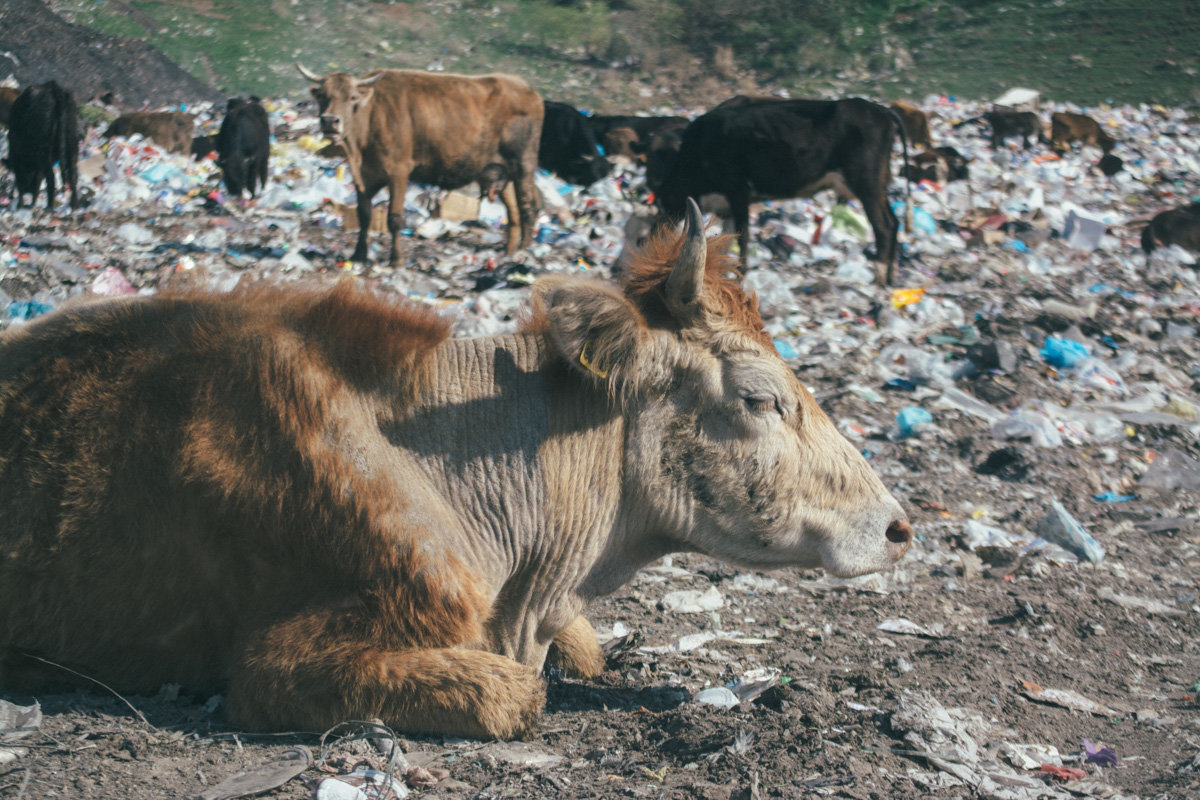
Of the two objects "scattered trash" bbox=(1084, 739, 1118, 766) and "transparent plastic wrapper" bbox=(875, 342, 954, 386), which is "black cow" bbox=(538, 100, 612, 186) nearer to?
"transparent plastic wrapper" bbox=(875, 342, 954, 386)

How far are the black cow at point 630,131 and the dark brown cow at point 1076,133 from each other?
5469 millimetres

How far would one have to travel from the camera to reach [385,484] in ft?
8.26

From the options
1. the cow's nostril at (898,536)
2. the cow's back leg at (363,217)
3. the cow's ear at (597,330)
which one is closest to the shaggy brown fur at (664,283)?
the cow's ear at (597,330)

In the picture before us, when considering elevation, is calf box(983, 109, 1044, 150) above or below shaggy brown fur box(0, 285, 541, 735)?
below

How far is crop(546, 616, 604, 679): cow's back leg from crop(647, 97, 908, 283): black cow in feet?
23.0

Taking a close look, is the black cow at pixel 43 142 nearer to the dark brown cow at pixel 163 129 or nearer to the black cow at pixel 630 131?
the dark brown cow at pixel 163 129

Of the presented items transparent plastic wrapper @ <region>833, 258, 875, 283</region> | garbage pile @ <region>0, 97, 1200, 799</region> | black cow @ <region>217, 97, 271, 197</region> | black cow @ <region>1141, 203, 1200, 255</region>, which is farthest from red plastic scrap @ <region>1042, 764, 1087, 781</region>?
black cow @ <region>217, 97, 271, 197</region>

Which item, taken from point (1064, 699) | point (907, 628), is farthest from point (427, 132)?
point (1064, 699)

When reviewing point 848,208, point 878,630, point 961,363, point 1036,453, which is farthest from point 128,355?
point 848,208

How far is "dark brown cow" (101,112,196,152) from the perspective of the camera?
1288 cm

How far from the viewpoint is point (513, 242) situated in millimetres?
9844

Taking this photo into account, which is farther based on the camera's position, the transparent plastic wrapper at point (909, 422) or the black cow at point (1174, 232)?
the black cow at point (1174, 232)

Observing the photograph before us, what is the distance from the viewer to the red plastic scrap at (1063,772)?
258 centimetres

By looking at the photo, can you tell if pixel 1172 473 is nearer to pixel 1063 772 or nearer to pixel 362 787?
pixel 1063 772
